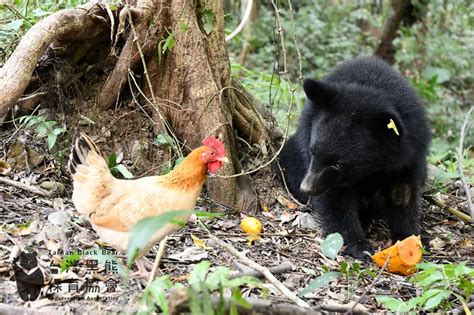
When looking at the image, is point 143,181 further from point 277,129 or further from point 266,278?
point 277,129

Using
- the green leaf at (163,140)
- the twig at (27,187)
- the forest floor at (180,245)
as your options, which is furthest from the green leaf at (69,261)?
the green leaf at (163,140)

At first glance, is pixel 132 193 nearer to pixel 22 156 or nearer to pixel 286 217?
pixel 22 156

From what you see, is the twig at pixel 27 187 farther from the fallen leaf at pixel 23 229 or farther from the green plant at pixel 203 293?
the green plant at pixel 203 293

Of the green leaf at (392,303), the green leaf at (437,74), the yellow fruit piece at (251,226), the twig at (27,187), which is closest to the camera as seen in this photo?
the green leaf at (392,303)

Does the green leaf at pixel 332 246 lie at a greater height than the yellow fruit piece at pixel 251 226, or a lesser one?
greater

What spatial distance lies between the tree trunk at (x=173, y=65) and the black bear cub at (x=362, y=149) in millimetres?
631

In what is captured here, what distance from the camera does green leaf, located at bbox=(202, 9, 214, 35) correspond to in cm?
490

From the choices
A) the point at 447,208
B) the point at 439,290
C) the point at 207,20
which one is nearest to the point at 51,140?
the point at 207,20

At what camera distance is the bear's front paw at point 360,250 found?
15.4 ft

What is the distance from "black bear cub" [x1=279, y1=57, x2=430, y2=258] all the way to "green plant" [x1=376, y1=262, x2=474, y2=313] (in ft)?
3.82

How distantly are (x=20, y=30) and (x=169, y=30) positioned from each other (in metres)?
1.26

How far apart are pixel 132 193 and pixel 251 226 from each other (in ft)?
4.72

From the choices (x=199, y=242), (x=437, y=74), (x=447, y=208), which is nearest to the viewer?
(x=199, y=242)

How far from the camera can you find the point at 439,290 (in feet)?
10.7
